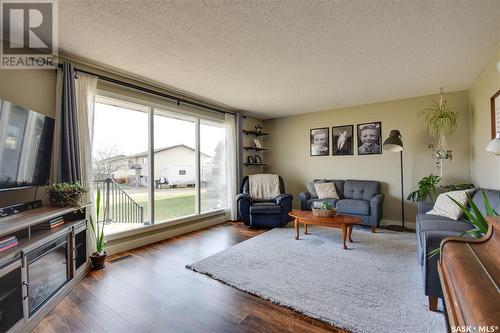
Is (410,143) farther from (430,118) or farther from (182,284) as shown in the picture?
(182,284)

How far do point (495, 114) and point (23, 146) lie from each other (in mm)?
4939

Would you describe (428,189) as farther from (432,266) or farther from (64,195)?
(64,195)

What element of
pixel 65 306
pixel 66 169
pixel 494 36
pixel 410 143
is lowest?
pixel 65 306

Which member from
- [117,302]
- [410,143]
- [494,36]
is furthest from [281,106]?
[117,302]

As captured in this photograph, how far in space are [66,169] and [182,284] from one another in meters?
1.76

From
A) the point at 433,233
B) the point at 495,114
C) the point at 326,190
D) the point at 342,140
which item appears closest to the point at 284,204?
the point at 326,190

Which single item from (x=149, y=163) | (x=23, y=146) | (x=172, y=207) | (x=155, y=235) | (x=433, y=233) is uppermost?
(x=23, y=146)

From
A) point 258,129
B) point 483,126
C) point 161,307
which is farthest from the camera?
point 258,129

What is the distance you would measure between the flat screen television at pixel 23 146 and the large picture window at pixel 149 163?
0.76m

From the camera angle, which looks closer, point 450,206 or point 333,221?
point 450,206

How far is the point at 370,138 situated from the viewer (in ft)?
15.1

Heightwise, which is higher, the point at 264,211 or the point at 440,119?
the point at 440,119

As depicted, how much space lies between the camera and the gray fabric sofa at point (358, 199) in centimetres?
387

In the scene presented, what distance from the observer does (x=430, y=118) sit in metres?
4.04
